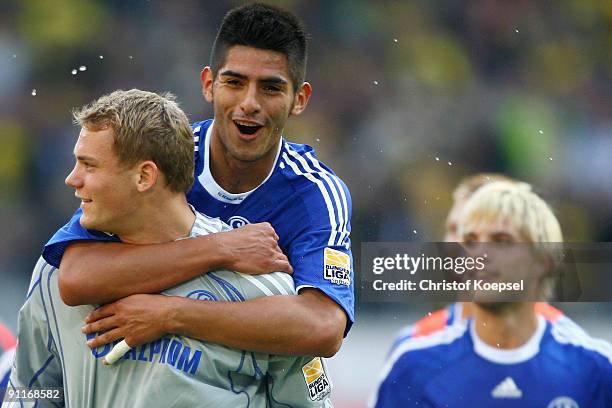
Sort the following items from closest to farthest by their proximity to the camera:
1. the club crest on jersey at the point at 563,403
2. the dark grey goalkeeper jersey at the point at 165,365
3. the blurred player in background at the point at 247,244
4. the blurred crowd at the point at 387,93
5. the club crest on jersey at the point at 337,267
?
the dark grey goalkeeper jersey at the point at 165,365 → the blurred player in background at the point at 247,244 → the club crest on jersey at the point at 337,267 → the club crest on jersey at the point at 563,403 → the blurred crowd at the point at 387,93

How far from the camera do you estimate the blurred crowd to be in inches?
190

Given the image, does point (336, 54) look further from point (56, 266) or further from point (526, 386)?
point (56, 266)

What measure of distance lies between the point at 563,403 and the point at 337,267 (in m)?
2.07

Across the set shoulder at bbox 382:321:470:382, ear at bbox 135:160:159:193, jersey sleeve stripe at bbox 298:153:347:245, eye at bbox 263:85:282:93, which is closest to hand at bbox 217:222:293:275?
ear at bbox 135:160:159:193

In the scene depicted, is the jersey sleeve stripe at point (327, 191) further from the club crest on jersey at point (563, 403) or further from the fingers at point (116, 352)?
the club crest on jersey at point (563, 403)

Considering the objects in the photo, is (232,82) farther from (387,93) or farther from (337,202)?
(387,93)

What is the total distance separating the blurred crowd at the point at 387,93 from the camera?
4828 mm

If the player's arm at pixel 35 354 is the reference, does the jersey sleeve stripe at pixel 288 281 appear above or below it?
above

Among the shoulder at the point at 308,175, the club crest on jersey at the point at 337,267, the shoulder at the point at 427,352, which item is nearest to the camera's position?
the club crest on jersey at the point at 337,267

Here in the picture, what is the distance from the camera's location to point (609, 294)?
15.5 feet

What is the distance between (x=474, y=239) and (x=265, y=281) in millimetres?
2130

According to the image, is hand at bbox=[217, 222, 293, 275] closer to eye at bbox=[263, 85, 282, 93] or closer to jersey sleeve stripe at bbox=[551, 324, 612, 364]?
eye at bbox=[263, 85, 282, 93]

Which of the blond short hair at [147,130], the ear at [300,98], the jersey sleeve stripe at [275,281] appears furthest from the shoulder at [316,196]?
the blond short hair at [147,130]

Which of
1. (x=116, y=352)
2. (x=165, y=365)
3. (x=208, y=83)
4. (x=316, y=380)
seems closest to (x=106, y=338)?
(x=116, y=352)
